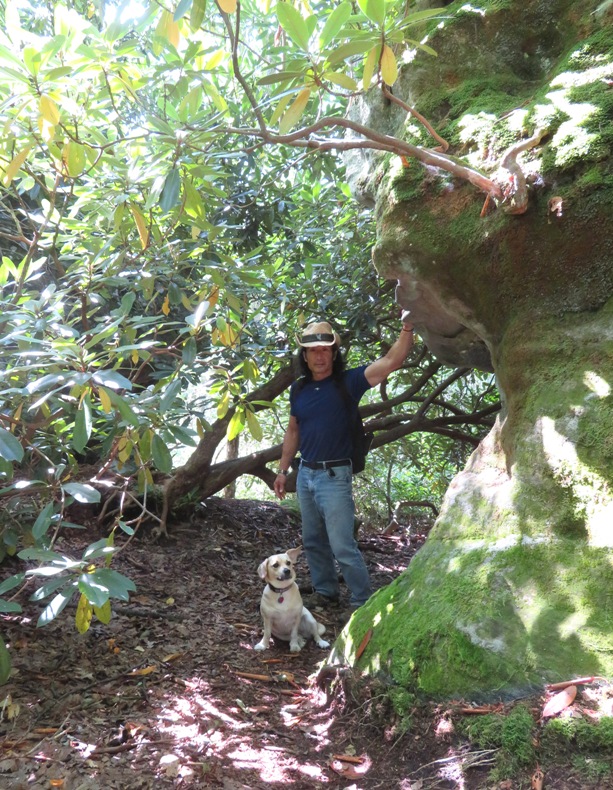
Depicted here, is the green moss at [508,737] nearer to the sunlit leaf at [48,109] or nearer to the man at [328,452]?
the man at [328,452]

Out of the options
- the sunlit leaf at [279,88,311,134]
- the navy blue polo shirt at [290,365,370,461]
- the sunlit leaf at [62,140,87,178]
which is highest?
the sunlit leaf at [62,140,87,178]

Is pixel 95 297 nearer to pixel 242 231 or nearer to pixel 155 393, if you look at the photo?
pixel 155 393

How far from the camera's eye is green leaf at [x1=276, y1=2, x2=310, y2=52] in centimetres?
220

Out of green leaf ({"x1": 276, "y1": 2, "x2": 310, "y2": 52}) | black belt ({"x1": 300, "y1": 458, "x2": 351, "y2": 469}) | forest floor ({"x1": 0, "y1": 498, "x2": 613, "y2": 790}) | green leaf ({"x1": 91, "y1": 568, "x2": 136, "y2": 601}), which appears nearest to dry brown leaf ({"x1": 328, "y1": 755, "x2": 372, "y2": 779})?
forest floor ({"x1": 0, "y1": 498, "x2": 613, "y2": 790})

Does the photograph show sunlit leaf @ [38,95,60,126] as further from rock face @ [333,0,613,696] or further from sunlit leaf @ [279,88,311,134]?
rock face @ [333,0,613,696]

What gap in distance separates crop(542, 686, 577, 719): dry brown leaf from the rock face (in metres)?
0.11

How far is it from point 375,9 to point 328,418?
2.83 metres

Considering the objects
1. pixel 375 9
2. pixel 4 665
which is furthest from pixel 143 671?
pixel 375 9

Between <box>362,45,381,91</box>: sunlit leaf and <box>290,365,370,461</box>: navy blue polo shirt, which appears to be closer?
<box>362,45,381,91</box>: sunlit leaf

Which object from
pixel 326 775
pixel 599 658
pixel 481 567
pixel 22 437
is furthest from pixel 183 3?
pixel 326 775

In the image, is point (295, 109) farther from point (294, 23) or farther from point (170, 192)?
point (170, 192)

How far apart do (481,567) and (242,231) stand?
4.23 m

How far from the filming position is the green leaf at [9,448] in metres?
2.42

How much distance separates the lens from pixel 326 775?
252 cm
